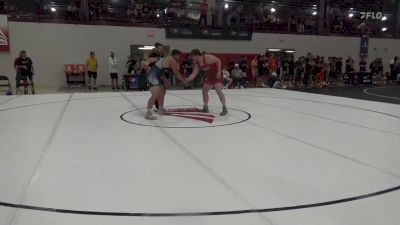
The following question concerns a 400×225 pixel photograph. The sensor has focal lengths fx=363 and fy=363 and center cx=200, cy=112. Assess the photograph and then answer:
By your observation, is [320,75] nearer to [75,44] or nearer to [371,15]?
[371,15]

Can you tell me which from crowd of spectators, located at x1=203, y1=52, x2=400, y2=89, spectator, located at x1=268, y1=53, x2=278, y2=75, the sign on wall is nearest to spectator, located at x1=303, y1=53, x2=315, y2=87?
crowd of spectators, located at x1=203, y1=52, x2=400, y2=89

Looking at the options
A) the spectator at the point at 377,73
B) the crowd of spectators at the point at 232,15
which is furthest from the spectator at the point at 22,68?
the spectator at the point at 377,73

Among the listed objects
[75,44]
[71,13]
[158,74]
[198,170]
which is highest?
[71,13]

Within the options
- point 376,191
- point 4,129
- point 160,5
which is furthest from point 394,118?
point 160,5

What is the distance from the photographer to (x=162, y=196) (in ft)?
9.11

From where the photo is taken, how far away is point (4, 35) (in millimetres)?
13656

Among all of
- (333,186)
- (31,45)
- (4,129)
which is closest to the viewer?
(333,186)

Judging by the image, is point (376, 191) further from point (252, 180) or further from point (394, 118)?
point (394, 118)

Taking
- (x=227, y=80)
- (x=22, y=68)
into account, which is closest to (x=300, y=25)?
(x=227, y=80)

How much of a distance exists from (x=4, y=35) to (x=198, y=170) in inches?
515

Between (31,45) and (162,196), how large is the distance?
44.3ft

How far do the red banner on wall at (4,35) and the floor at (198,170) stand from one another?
8748 mm

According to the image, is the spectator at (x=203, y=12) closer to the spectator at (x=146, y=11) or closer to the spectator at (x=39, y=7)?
the spectator at (x=146, y=11)

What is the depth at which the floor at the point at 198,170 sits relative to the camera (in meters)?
2.49
